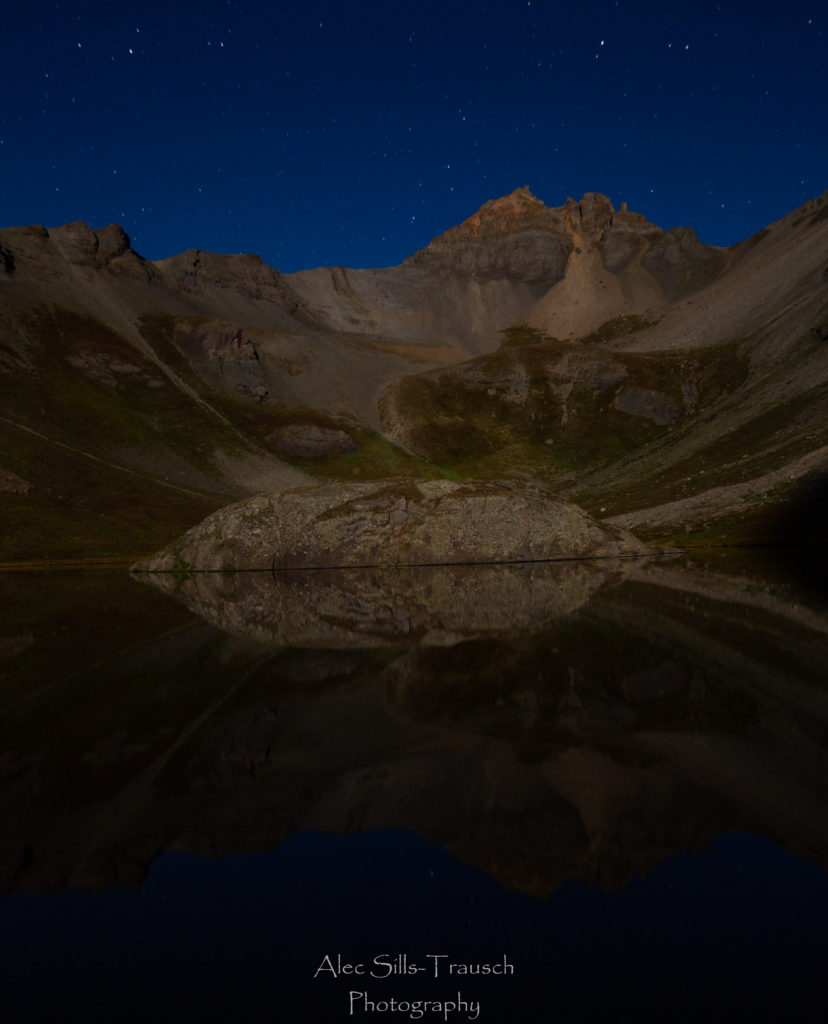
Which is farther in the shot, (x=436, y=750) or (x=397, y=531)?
(x=397, y=531)

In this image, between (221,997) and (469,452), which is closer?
(221,997)

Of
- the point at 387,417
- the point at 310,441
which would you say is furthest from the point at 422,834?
the point at 387,417

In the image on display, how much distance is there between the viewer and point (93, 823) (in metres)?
8.88

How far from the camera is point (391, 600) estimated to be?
29688 mm

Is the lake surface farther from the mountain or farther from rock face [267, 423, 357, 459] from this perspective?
rock face [267, 423, 357, 459]

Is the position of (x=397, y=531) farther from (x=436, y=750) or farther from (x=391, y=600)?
(x=436, y=750)

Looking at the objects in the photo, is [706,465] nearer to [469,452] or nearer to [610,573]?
[469,452]

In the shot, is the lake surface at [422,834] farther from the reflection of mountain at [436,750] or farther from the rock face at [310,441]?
A: the rock face at [310,441]

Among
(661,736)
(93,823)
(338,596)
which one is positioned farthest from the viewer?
(338,596)

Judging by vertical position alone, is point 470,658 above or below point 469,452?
below

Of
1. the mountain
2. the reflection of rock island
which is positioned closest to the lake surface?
the reflection of rock island

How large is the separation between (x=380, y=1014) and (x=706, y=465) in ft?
368

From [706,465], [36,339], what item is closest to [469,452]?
[706,465]

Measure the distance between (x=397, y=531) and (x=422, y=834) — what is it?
40550 millimetres
